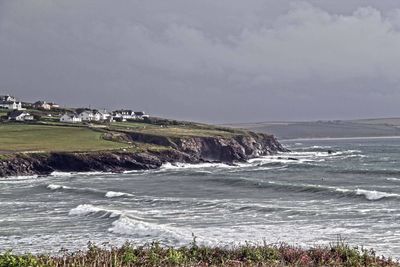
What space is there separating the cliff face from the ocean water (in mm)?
11921

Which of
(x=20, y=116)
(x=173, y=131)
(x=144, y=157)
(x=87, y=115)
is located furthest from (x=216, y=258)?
(x=87, y=115)

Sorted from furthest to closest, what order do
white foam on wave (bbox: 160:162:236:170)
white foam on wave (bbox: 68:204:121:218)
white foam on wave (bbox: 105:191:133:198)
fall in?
white foam on wave (bbox: 160:162:236:170) → white foam on wave (bbox: 105:191:133:198) → white foam on wave (bbox: 68:204:121:218)

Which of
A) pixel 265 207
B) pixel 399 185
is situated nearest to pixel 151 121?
pixel 399 185

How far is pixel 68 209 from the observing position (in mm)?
43094

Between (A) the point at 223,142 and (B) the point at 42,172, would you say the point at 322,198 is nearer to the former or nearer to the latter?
(B) the point at 42,172

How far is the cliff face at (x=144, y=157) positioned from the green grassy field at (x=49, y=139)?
395 centimetres

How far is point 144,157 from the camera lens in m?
93.2

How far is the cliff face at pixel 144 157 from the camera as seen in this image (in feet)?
268

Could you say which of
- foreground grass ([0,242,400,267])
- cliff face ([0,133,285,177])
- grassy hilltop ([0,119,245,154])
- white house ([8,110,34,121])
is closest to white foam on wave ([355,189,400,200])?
foreground grass ([0,242,400,267])

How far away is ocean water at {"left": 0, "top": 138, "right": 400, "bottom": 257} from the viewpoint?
1200 inches

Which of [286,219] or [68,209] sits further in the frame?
[68,209]

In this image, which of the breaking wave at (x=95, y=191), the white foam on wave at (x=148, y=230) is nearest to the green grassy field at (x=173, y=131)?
the breaking wave at (x=95, y=191)

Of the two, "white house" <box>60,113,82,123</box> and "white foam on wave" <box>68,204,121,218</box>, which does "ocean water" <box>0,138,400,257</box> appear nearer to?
"white foam on wave" <box>68,204,121,218</box>

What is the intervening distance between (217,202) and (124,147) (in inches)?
2055
